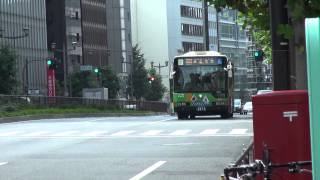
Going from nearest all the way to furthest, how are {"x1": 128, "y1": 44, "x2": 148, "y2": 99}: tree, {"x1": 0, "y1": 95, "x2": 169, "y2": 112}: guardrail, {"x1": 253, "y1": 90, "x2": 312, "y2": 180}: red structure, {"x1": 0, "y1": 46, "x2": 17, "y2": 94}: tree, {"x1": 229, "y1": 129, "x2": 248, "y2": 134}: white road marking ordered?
{"x1": 253, "y1": 90, "x2": 312, "y2": 180}: red structure, {"x1": 229, "y1": 129, "x2": 248, "y2": 134}: white road marking, {"x1": 0, "y1": 95, "x2": 169, "y2": 112}: guardrail, {"x1": 0, "y1": 46, "x2": 17, "y2": 94}: tree, {"x1": 128, "y1": 44, "x2": 148, "y2": 99}: tree

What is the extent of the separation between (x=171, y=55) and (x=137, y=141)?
439ft

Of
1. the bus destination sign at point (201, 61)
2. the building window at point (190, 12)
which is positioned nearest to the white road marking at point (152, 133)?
the bus destination sign at point (201, 61)

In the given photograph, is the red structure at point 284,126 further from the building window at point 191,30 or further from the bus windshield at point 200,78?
the building window at point 191,30

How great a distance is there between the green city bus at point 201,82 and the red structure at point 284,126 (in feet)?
110

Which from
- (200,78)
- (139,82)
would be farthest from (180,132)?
(139,82)

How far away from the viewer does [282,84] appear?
366 inches

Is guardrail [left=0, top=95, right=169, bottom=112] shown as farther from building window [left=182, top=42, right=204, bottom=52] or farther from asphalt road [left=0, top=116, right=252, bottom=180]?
building window [left=182, top=42, right=204, bottom=52]

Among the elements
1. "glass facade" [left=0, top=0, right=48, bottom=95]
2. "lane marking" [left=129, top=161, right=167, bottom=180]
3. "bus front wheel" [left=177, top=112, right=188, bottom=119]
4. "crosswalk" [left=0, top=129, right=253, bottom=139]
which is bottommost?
"lane marking" [left=129, top=161, right=167, bottom=180]

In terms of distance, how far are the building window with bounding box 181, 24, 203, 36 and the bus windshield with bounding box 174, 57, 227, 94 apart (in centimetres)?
11750

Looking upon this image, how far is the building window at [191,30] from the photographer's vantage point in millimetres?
158750

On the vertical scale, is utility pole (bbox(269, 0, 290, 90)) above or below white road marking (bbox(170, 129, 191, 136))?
above

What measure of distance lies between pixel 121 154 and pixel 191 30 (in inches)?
5687

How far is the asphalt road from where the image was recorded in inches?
558

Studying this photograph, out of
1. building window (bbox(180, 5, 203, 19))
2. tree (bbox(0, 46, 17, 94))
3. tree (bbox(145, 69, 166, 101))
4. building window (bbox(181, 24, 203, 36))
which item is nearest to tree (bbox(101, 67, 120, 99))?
tree (bbox(145, 69, 166, 101))
